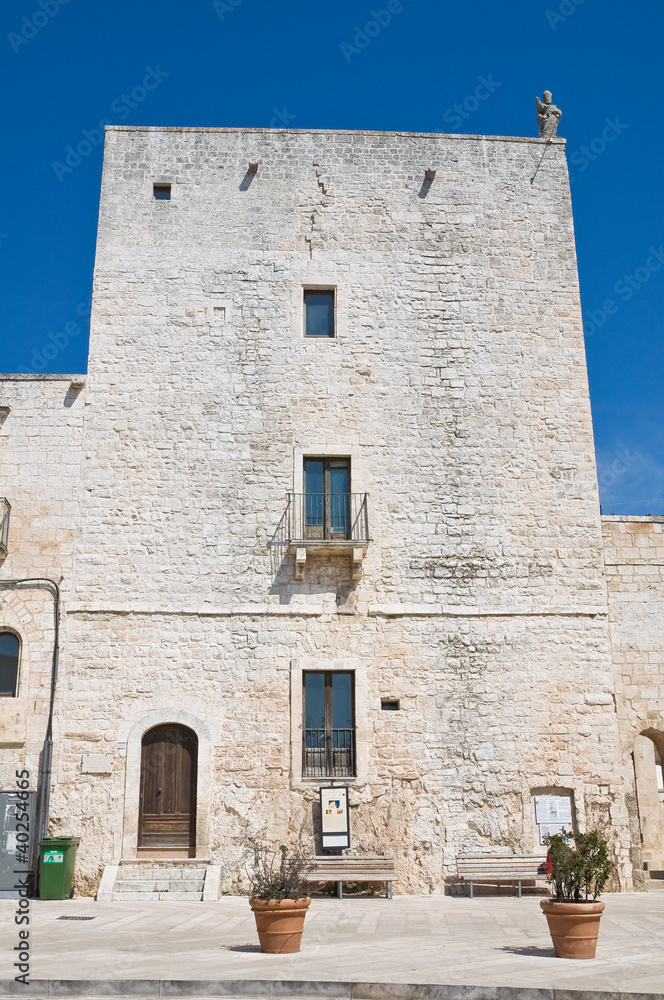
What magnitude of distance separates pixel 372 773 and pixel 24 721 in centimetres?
563

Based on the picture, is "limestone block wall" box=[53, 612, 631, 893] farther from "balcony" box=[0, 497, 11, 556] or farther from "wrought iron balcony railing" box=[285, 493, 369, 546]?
"balcony" box=[0, 497, 11, 556]

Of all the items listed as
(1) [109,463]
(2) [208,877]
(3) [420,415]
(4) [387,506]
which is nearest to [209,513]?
(1) [109,463]

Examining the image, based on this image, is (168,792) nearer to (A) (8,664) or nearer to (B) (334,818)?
(B) (334,818)

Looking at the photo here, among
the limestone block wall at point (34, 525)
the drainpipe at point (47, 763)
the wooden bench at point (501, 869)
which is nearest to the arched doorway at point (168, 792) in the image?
the drainpipe at point (47, 763)

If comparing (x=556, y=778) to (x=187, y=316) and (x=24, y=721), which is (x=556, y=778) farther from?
(x=187, y=316)

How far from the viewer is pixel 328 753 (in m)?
14.6

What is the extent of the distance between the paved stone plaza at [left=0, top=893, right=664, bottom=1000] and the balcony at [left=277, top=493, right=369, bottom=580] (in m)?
5.37

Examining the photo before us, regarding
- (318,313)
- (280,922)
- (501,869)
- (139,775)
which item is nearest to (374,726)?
(501,869)

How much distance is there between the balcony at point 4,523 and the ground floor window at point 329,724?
5.43 metres

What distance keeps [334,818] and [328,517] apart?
4.88m

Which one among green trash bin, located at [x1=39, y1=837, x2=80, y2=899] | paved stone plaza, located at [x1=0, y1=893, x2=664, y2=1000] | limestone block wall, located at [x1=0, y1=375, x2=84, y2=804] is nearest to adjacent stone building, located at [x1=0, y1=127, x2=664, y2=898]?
limestone block wall, located at [x1=0, y1=375, x2=84, y2=804]

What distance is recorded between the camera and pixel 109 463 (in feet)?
51.2

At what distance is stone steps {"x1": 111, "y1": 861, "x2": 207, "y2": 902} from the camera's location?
13.3 m

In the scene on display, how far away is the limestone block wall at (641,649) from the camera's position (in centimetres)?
1552
